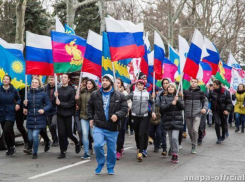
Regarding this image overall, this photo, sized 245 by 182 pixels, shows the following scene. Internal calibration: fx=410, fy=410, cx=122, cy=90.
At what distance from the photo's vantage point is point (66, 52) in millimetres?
9297

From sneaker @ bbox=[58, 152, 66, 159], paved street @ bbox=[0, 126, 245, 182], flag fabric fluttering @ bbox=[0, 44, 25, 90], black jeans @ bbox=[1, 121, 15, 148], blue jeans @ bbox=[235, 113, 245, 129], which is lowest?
paved street @ bbox=[0, 126, 245, 182]

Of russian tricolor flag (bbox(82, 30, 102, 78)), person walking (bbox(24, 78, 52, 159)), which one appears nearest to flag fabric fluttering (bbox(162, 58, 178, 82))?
russian tricolor flag (bbox(82, 30, 102, 78))

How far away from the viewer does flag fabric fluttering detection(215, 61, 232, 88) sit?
13961 mm

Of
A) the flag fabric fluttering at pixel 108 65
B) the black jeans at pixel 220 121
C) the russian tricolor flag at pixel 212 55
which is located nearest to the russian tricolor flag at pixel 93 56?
the flag fabric fluttering at pixel 108 65

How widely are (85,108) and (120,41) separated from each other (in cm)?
168

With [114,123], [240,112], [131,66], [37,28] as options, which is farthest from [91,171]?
[37,28]

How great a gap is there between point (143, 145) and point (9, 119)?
2979 mm

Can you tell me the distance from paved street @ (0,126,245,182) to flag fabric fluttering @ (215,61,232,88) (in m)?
4.18

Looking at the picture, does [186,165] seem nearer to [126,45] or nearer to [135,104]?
[135,104]

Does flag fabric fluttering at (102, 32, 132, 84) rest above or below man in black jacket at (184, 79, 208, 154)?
above

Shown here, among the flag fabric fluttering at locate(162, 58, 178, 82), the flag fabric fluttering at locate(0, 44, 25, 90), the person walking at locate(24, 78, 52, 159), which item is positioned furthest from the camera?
the flag fabric fluttering at locate(162, 58, 178, 82)

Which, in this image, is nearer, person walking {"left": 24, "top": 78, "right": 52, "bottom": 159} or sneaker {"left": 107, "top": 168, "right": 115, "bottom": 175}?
sneaker {"left": 107, "top": 168, "right": 115, "bottom": 175}

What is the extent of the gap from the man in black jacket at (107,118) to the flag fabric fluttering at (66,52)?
2197 millimetres

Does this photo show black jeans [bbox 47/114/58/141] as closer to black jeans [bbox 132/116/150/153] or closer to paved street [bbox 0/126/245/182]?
paved street [bbox 0/126/245/182]
